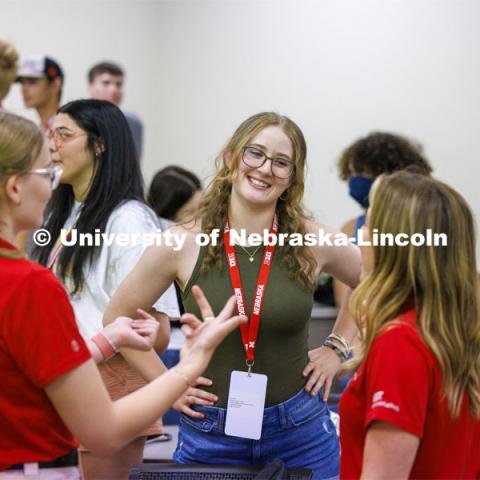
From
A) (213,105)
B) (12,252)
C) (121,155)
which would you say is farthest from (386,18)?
(12,252)

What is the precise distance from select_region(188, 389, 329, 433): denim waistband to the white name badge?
24 mm

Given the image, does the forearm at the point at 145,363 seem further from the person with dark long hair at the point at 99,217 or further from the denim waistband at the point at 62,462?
the denim waistband at the point at 62,462

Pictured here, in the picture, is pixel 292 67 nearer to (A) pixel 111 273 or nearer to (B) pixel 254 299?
(A) pixel 111 273

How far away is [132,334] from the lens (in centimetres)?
159

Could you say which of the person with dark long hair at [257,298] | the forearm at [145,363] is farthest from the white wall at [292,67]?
the forearm at [145,363]

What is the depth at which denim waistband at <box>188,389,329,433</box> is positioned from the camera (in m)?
1.95

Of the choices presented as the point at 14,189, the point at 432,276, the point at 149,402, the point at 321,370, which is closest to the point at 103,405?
the point at 149,402

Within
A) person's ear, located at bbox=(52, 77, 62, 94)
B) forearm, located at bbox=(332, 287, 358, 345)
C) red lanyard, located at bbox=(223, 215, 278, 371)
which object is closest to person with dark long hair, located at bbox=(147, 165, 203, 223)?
person's ear, located at bbox=(52, 77, 62, 94)

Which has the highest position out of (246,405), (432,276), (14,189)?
(14,189)

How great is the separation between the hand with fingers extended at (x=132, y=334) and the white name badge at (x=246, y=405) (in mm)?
396

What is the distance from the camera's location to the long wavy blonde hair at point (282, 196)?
2047 mm

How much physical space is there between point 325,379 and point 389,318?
700 millimetres

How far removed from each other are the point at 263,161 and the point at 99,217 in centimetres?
62

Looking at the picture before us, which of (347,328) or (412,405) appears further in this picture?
(347,328)
